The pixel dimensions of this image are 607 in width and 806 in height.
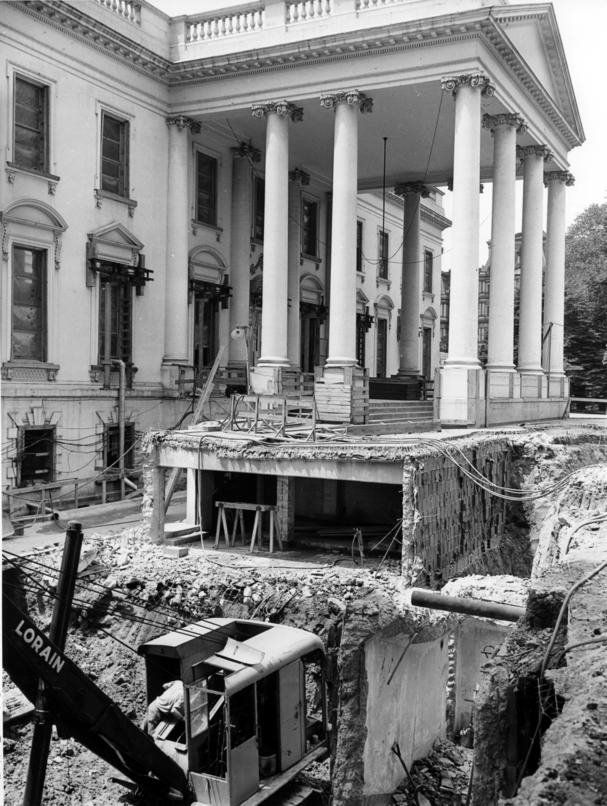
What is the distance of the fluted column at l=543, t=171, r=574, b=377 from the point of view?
101ft

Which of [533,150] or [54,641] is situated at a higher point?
[533,150]

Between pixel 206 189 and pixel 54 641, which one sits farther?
pixel 206 189

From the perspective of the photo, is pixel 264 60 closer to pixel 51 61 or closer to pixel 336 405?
pixel 51 61

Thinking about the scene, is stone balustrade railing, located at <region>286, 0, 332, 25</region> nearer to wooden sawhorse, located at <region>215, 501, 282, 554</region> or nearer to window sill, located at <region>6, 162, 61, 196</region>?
window sill, located at <region>6, 162, 61, 196</region>

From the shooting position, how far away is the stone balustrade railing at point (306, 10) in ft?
77.7

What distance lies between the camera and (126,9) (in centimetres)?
2373

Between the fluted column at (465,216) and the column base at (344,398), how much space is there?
297cm

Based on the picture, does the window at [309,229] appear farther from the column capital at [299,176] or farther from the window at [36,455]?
the window at [36,455]

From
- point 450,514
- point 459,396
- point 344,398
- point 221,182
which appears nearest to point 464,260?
point 459,396

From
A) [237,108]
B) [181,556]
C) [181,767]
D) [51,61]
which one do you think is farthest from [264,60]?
[181,767]

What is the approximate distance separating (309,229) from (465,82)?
1270 centimetres

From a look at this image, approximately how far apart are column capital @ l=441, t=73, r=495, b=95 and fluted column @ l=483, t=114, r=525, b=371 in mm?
3140

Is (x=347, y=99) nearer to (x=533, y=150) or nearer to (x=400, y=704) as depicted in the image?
(x=533, y=150)

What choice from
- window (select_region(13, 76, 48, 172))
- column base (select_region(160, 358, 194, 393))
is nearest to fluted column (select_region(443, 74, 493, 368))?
column base (select_region(160, 358, 194, 393))
